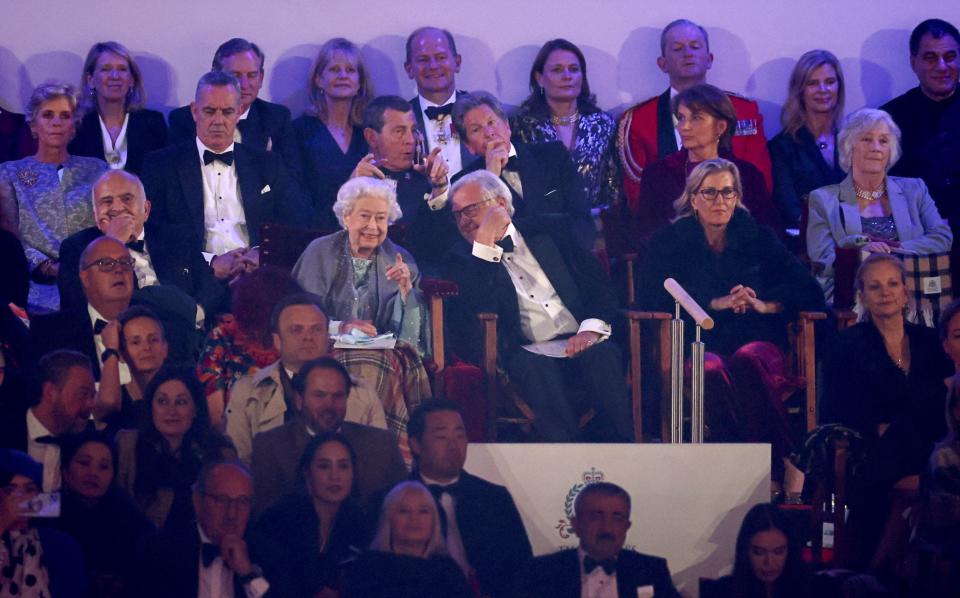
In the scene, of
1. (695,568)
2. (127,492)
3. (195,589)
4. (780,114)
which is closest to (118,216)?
(127,492)

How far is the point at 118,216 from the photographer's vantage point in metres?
5.79

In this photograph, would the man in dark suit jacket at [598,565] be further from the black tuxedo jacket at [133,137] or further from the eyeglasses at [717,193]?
the black tuxedo jacket at [133,137]

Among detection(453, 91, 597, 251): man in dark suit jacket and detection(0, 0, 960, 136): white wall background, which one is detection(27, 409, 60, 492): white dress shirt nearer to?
detection(453, 91, 597, 251): man in dark suit jacket

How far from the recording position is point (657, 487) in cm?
512

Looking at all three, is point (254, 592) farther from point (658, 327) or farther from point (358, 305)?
point (658, 327)

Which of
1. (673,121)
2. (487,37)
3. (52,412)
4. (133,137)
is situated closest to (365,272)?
(52,412)

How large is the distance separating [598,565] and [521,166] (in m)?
1.83

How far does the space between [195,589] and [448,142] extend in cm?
251

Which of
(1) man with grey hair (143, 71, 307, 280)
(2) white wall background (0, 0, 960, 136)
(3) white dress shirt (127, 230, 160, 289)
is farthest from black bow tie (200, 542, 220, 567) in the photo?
(2) white wall background (0, 0, 960, 136)

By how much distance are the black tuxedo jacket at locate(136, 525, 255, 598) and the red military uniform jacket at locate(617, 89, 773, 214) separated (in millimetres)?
2452

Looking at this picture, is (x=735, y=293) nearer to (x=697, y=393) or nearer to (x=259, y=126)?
(x=697, y=393)

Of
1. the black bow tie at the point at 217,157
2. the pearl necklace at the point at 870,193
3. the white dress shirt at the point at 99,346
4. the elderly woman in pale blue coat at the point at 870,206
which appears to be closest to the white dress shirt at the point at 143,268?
the white dress shirt at the point at 99,346

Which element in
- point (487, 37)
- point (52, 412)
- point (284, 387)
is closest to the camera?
point (52, 412)

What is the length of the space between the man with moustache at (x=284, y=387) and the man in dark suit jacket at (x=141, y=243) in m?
0.48
